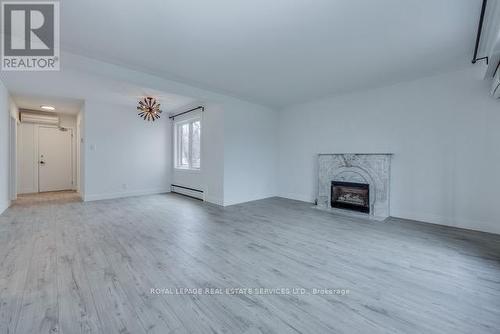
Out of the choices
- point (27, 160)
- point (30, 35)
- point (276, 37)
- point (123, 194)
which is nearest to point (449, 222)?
point (276, 37)

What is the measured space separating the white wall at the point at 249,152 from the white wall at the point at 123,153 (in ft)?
9.48

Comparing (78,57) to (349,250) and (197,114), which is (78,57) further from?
(349,250)

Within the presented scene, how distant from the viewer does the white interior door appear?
6.90 metres

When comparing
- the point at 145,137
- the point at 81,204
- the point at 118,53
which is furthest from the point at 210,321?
the point at 145,137

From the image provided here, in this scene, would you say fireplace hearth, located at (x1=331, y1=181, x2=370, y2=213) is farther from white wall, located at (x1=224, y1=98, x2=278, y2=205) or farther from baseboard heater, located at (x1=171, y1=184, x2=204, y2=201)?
baseboard heater, located at (x1=171, y1=184, x2=204, y2=201)

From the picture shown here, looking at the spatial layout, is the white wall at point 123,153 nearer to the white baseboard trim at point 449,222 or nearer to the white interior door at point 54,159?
the white interior door at point 54,159

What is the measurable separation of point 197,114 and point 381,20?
461cm

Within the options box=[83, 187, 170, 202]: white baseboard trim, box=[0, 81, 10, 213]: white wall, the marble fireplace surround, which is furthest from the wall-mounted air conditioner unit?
the marble fireplace surround

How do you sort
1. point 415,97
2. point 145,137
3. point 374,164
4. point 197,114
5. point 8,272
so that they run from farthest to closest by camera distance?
1. point 145,137
2. point 197,114
3. point 374,164
4. point 415,97
5. point 8,272

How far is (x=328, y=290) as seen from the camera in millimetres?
1895

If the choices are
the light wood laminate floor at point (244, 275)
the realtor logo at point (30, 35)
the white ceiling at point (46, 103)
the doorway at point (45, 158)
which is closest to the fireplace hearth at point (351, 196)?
the light wood laminate floor at point (244, 275)

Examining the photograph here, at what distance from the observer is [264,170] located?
241 inches

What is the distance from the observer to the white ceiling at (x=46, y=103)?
5.25 metres

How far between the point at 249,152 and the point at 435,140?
3802mm
